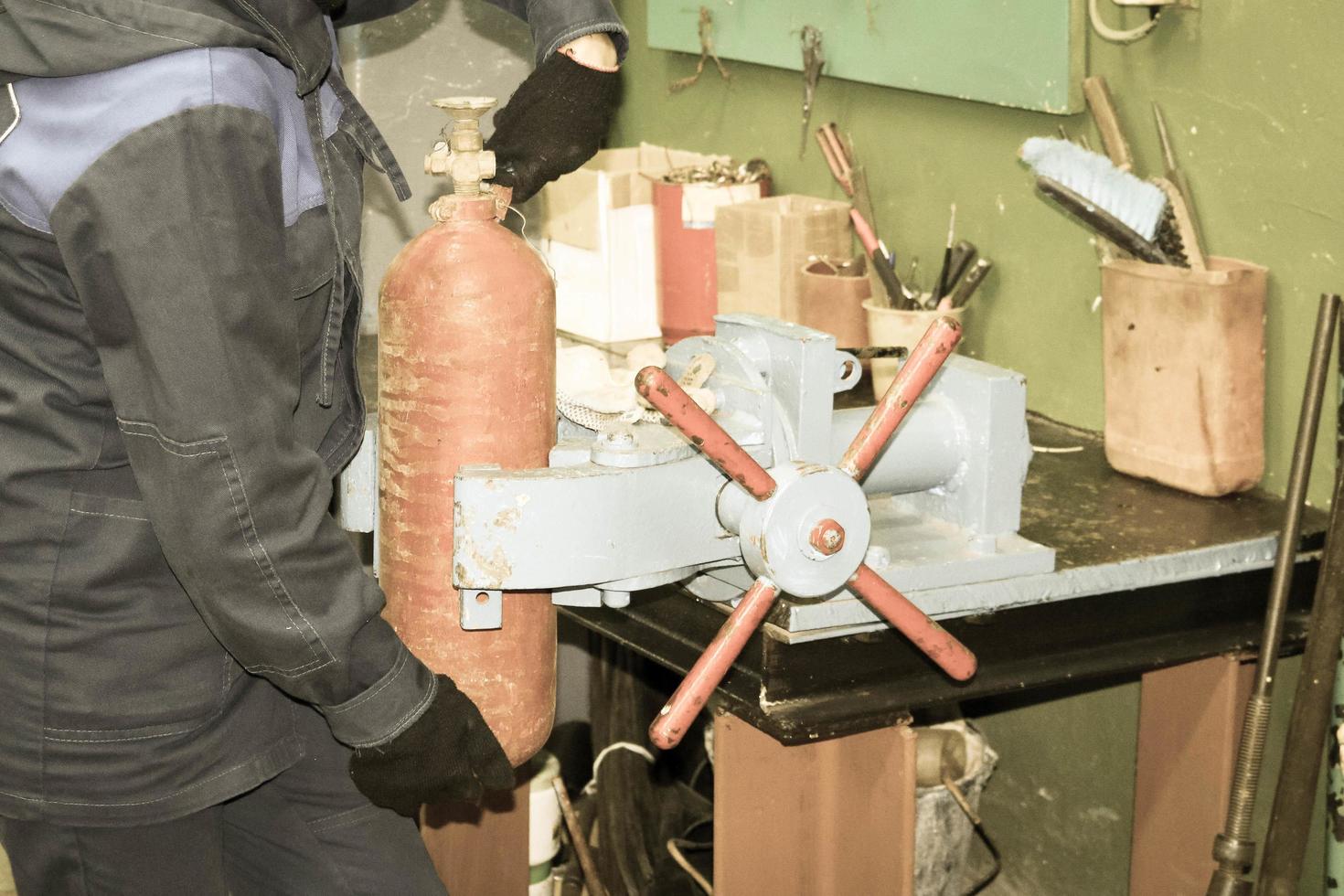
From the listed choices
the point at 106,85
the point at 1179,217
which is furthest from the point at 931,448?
the point at 106,85

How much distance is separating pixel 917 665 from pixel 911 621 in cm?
29

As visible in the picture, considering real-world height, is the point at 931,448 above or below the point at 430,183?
below

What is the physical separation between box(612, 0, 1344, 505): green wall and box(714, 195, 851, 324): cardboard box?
5.1 inches

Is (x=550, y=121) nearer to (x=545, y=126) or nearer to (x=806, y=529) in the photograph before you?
(x=545, y=126)

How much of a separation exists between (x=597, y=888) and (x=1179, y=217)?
1429 millimetres

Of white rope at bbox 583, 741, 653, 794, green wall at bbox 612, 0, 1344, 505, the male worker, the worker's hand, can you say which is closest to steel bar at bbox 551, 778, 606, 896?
white rope at bbox 583, 741, 653, 794

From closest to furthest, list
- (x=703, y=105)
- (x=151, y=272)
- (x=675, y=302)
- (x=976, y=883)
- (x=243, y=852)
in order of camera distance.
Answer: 1. (x=151, y=272)
2. (x=243, y=852)
3. (x=976, y=883)
4. (x=675, y=302)
5. (x=703, y=105)

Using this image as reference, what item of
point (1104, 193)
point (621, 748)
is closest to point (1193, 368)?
→ point (1104, 193)

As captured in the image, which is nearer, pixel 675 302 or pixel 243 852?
pixel 243 852

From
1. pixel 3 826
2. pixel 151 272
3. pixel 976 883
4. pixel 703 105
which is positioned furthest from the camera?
pixel 703 105

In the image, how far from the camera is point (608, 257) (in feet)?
9.55

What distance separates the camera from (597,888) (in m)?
2.62

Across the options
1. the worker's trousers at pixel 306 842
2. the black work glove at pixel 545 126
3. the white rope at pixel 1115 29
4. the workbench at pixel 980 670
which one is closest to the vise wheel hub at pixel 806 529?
the workbench at pixel 980 670

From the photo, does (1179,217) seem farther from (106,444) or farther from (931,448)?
(106,444)
